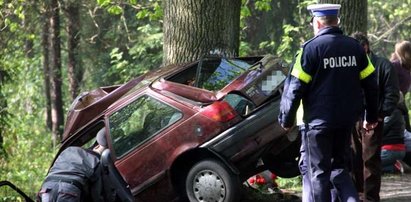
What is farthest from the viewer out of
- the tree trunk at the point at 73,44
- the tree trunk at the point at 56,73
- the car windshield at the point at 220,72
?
the tree trunk at the point at 56,73

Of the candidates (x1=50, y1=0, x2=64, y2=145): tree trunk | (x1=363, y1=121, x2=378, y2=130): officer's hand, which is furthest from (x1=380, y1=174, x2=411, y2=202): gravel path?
(x1=50, y1=0, x2=64, y2=145): tree trunk

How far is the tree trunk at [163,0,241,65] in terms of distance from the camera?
8.98m

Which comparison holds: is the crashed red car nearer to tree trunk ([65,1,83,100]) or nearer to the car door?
the car door

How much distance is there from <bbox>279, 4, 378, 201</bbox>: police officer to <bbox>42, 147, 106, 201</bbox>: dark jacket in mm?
1565

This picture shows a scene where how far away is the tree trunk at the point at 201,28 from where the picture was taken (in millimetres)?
8977

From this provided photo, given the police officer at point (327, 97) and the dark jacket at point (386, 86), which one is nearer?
the police officer at point (327, 97)

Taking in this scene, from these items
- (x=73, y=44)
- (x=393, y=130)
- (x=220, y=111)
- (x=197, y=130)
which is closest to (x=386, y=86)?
(x=220, y=111)

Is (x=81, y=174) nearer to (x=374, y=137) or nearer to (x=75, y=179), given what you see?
(x=75, y=179)

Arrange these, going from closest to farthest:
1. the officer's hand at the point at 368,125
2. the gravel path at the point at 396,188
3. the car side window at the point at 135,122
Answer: the officer's hand at the point at 368,125 < the car side window at the point at 135,122 < the gravel path at the point at 396,188

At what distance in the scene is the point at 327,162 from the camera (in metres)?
5.78

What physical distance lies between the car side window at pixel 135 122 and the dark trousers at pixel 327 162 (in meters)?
2.33

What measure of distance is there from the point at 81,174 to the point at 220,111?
93.7 inches

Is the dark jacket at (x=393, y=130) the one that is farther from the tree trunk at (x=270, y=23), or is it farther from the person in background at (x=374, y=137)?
the tree trunk at (x=270, y=23)

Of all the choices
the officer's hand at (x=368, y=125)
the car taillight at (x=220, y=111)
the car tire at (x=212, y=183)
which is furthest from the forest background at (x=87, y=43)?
the officer's hand at (x=368, y=125)
